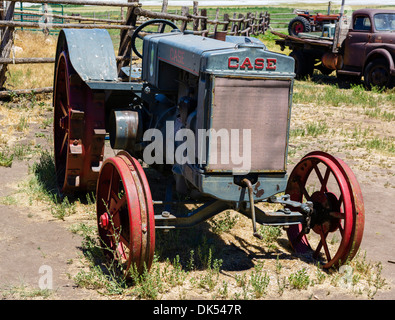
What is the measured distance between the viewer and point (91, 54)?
16.6 ft

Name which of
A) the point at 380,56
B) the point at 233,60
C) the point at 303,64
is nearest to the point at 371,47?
the point at 380,56

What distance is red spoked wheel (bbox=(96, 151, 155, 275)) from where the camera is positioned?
3.53 metres

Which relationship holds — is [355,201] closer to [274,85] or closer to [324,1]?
[274,85]

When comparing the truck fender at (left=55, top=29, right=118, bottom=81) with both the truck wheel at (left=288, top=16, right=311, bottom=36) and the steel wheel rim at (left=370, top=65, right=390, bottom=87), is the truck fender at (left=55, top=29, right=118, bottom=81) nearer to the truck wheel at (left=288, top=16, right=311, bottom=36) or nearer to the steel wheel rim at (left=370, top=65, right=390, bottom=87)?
the steel wheel rim at (left=370, top=65, right=390, bottom=87)

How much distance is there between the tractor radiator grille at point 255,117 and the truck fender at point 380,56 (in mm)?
9623

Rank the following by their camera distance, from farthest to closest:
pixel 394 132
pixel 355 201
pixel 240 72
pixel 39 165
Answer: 1. pixel 394 132
2. pixel 39 165
3. pixel 355 201
4. pixel 240 72

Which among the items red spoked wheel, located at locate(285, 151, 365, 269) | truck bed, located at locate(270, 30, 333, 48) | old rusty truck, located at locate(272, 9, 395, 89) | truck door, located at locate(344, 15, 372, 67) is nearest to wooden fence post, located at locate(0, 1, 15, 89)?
red spoked wheel, located at locate(285, 151, 365, 269)

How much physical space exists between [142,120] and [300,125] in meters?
5.02

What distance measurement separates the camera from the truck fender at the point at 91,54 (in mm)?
4918

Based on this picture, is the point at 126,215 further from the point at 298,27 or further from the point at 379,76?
the point at 298,27

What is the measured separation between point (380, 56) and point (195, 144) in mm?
10477

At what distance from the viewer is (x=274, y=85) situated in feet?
12.4

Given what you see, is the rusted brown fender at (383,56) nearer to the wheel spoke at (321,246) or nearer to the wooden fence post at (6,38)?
the wooden fence post at (6,38)
